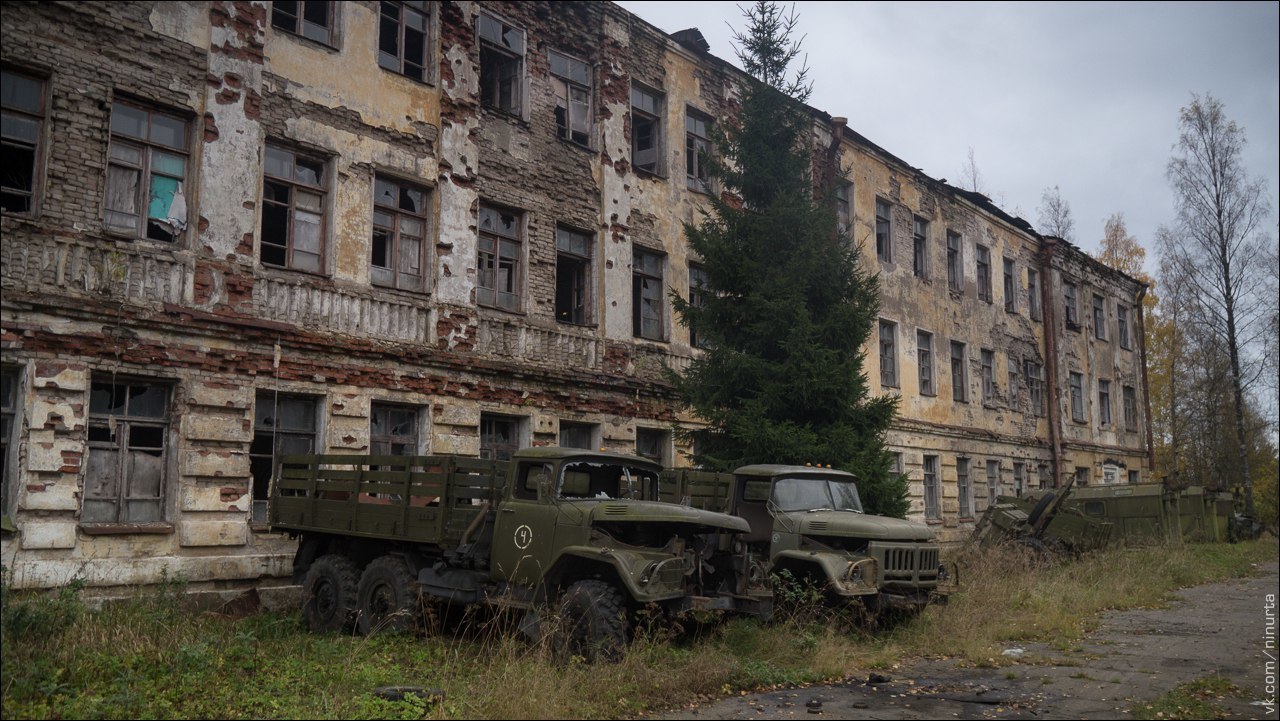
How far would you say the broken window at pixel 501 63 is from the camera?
1656 centimetres

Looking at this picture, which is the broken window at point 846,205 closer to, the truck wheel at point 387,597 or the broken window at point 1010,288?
the broken window at point 1010,288

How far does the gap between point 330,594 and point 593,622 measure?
3.80m

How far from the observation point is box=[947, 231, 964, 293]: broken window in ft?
93.8

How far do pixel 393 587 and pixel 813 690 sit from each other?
445 cm

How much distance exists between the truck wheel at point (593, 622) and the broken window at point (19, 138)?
24.7ft

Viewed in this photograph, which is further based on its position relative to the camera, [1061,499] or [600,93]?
[1061,499]

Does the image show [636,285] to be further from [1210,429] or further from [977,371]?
[1210,429]

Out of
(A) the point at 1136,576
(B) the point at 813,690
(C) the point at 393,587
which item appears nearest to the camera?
(B) the point at 813,690

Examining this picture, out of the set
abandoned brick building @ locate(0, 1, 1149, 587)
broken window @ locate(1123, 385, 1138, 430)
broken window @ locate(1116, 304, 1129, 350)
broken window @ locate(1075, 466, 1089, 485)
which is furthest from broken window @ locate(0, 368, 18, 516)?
broken window @ locate(1116, 304, 1129, 350)

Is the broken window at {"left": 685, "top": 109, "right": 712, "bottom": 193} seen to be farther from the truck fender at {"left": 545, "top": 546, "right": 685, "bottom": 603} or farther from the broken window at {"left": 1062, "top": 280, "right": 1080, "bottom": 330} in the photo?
the broken window at {"left": 1062, "top": 280, "right": 1080, "bottom": 330}

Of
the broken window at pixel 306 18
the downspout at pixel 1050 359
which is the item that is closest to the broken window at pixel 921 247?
the downspout at pixel 1050 359

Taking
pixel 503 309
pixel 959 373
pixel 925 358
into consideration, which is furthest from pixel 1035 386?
pixel 503 309

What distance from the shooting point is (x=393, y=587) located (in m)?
10.6

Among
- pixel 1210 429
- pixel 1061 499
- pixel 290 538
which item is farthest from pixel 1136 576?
pixel 1210 429
